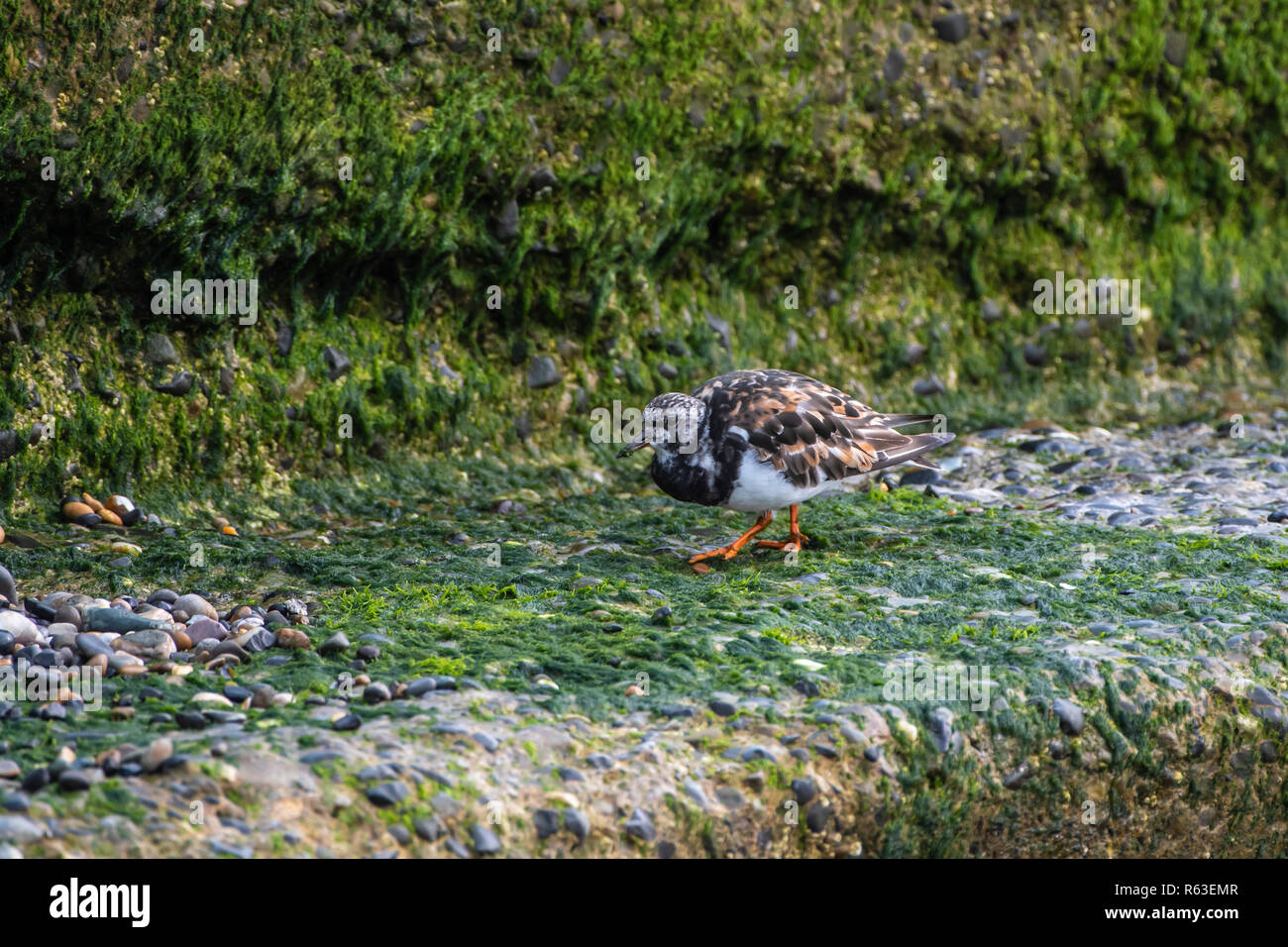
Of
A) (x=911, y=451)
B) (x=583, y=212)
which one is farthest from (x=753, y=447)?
(x=583, y=212)

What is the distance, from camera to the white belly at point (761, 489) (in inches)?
252

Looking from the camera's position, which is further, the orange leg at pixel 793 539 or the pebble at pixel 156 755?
the orange leg at pixel 793 539

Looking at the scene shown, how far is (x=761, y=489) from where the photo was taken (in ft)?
21.1

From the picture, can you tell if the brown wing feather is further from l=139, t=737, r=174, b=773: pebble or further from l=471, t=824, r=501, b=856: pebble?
l=139, t=737, r=174, b=773: pebble

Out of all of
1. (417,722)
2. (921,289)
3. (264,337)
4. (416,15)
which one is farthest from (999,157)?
(417,722)

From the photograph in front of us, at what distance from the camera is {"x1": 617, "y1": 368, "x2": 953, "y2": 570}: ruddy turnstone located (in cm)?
644

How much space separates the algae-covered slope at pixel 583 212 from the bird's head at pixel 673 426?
1.96 m

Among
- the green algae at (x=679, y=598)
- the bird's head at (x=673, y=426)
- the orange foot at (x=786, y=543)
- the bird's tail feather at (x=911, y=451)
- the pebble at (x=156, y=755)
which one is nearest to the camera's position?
the pebble at (x=156, y=755)

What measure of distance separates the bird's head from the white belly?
11.0 inches

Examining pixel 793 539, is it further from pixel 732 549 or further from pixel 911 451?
pixel 911 451

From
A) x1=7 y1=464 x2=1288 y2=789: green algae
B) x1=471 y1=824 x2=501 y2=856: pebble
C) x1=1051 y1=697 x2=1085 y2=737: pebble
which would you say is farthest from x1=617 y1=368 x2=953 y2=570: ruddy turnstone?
x1=471 y1=824 x2=501 y2=856: pebble

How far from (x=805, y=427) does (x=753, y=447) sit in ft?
1.19

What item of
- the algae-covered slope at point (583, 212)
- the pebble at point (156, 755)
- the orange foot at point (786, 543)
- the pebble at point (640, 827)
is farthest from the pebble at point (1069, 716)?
the algae-covered slope at point (583, 212)

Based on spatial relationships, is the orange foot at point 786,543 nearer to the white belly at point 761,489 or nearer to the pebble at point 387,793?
the white belly at point 761,489
